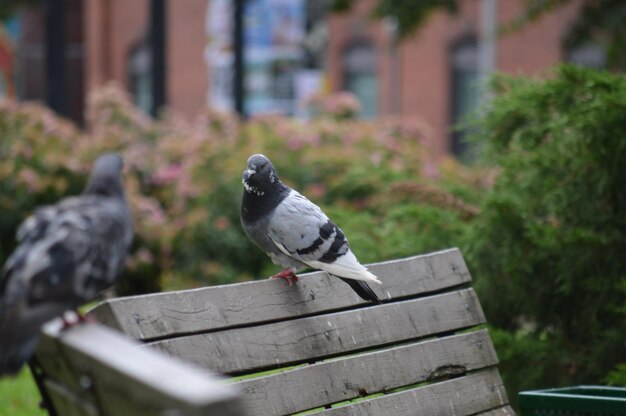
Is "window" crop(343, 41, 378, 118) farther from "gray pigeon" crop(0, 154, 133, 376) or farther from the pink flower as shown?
"gray pigeon" crop(0, 154, 133, 376)

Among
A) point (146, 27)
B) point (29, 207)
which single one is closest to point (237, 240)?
point (29, 207)

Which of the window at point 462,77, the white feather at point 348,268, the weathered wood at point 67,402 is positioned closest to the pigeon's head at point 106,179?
the weathered wood at point 67,402

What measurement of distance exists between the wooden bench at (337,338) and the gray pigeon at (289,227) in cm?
8

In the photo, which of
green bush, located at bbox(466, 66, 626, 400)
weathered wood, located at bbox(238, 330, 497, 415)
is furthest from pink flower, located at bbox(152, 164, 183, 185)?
weathered wood, located at bbox(238, 330, 497, 415)

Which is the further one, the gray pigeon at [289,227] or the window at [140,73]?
the window at [140,73]

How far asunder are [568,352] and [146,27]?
32432 millimetres

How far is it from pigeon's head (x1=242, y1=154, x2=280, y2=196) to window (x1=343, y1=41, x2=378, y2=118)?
90.0ft

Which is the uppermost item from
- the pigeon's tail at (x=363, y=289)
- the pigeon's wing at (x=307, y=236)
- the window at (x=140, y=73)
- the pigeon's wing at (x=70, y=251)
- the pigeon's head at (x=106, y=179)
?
the pigeon's head at (x=106, y=179)

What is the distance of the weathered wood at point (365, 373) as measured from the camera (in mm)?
2842

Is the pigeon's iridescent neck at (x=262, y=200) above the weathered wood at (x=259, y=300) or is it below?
above

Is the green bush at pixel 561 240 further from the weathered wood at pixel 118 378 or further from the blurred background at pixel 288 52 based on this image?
the blurred background at pixel 288 52

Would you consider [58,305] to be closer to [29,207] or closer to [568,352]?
[568,352]

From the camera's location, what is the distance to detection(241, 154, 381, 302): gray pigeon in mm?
3211

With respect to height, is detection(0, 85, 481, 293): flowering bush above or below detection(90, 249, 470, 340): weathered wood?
below
